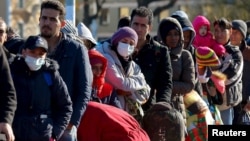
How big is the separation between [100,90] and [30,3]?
7429 centimetres

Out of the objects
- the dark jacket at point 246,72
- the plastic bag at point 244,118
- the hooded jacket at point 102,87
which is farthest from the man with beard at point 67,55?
the dark jacket at point 246,72

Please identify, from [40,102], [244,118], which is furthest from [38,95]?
[244,118]

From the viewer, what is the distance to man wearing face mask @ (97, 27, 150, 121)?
10008mm

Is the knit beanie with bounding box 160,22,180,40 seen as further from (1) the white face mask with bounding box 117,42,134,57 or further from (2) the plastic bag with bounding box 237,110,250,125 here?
(2) the plastic bag with bounding box 237,110,250,125

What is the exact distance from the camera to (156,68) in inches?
415

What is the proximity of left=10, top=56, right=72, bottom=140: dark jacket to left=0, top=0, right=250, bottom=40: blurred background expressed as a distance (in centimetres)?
4083

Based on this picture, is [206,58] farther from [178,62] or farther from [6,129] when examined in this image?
[6,129]

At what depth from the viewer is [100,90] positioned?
9766 millimetres

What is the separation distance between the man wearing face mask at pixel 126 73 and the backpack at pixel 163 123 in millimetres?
141

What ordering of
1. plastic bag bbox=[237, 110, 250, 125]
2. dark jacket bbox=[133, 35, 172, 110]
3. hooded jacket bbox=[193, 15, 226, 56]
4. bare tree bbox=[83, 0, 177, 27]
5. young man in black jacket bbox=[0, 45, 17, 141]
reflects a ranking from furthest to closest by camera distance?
bare tree bbox=[83, 0, 177, 27], plastic bag bbox=[237, 110, 250, 125], hooded jacket bbox=[193, 15, 226, 56], dark jacket bbox=[133, 35, 172, 110], young man in black jacket bbox=[0, 45, 17, 141]

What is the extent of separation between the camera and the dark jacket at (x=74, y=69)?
29.3 feet

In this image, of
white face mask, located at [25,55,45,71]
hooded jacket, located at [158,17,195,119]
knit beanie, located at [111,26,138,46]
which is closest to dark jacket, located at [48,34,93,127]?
white face mask, located at [25,55,45,71]

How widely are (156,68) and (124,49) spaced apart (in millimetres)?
638

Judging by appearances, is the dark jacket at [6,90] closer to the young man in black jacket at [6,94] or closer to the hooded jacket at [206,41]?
→ the young man in black jacket at [6,94]
